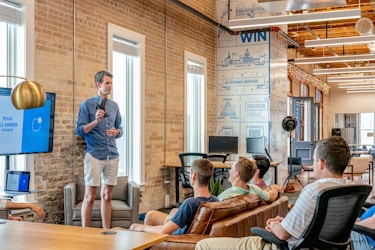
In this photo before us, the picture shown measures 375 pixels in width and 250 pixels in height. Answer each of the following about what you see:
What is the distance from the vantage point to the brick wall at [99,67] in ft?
19.4

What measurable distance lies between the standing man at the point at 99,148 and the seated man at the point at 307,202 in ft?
8.74

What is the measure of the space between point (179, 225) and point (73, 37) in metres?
3.72

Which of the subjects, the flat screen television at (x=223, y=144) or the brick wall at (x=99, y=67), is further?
the flat screen television at (x=223, y=144)

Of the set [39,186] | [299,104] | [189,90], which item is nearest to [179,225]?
[39,186]

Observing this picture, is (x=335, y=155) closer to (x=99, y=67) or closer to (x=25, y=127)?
(x=25, y=127)

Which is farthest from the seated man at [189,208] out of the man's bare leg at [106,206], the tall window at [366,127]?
the tall window at [366,127]

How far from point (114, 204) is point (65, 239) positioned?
342 cm

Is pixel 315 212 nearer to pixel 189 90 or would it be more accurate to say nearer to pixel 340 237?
pixel 340 237

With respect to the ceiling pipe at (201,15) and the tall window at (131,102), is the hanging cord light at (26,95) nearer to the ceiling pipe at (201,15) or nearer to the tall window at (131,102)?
the tall window at (131,102)

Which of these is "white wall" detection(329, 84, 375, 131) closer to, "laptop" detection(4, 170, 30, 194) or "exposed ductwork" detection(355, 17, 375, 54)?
"exposed ductwork" detection(355, 17, 375, 54)

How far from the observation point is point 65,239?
8.63 ft

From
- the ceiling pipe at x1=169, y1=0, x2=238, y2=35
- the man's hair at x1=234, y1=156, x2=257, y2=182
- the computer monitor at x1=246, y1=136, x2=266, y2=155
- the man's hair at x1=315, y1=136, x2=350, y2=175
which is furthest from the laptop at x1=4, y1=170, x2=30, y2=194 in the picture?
the computer monitor at x1=246, y1=136, x2=266, y2=155

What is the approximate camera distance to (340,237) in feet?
9.95

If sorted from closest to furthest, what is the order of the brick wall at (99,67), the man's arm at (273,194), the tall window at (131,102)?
the man's arm at (273,194), the brick wall at (99,67), the tall window at (131,102)
